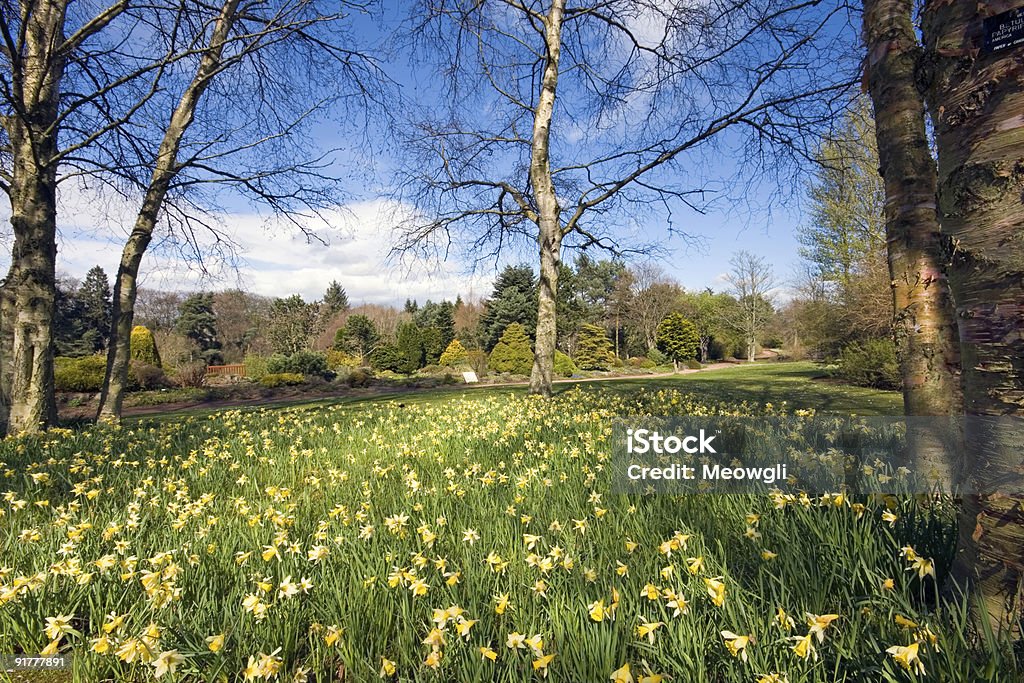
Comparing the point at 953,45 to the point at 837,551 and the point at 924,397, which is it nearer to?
the point at 837,551

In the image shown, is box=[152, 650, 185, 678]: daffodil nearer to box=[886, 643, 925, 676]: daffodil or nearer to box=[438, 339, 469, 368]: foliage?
box=[886, 643, 925, 676]: daffodil

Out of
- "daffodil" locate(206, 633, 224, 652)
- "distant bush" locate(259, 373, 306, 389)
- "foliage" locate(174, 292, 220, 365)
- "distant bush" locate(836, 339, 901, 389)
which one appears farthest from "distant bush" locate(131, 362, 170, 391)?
"distant bush" locate(836, 339, 901, 389)

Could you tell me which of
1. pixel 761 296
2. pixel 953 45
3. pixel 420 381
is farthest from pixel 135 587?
pixel 761 296

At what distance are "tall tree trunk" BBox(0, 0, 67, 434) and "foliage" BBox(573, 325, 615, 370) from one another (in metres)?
26.5

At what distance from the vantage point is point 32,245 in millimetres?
6469

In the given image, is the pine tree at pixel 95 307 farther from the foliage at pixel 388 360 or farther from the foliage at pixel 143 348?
the foliage at pixel 388 360

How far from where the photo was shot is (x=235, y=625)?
1.61m

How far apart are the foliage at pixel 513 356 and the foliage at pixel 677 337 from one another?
14014 millimetres

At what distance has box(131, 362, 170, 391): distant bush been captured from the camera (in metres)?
16.7

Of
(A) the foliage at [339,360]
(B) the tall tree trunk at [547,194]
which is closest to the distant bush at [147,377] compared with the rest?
(A) the foliage at [339,360]

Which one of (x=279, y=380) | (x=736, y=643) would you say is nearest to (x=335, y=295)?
(x=279, y=380)

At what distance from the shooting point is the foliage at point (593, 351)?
3132cm

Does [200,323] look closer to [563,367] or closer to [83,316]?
[83,316]

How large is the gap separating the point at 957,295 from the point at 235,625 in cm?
266
